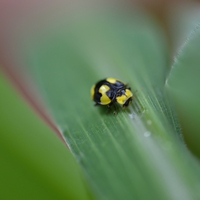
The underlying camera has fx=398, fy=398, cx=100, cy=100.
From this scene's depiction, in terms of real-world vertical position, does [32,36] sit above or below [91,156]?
above

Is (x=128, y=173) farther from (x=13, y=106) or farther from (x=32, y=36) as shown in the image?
(x=32, y=36)

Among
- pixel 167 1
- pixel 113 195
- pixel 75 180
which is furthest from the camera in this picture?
pixel 167 1

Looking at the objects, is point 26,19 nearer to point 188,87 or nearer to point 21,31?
point 21,31

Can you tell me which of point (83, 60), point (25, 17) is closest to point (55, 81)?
point (83, 60)

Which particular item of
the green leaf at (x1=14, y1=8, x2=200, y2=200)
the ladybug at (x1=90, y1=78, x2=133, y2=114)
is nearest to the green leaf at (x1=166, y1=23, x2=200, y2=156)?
the green leaf at (x1=14, y1=8, x2=200, y2=200)

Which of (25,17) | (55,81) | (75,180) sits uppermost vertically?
(25,17)

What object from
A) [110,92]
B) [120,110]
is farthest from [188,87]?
[110,92]

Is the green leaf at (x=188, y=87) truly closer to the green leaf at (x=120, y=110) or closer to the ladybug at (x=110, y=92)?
the green leaf at (x=120, y=110)
